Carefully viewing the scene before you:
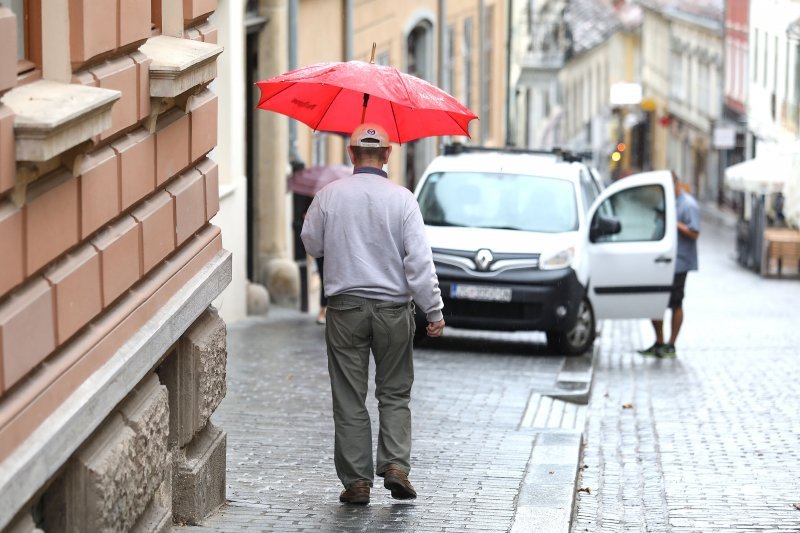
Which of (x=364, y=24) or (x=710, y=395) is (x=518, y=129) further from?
(x=710, y=395)

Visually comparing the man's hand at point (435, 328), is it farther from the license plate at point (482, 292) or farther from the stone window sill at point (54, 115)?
the license plate at point (482, 292)

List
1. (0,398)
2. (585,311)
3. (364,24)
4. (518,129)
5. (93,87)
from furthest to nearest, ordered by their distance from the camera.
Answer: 1. (518,129)
2. (364,24)
3. (585,311)
4. (93,87)
5. (0,398)

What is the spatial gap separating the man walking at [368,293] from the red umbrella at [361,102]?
414 millimetres

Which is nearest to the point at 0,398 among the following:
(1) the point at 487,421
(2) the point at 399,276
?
(2) the point at 399,276

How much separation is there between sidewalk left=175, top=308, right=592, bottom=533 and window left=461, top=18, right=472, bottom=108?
2010 centimetres

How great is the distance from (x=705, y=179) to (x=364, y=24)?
47299mm

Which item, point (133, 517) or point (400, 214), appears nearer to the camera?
point (133, 517)

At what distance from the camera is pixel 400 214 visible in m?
6.95

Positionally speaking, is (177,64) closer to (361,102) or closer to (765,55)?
(361,102)

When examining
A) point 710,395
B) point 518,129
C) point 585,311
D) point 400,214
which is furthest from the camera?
point 518,129

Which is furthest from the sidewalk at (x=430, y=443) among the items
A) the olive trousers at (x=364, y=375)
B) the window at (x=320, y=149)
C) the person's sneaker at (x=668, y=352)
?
the window at (x=320, y=149)

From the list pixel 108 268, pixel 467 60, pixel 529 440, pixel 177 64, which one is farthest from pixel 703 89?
pixel 108 268

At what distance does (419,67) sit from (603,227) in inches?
594

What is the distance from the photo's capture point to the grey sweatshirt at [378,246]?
693 centimetres
